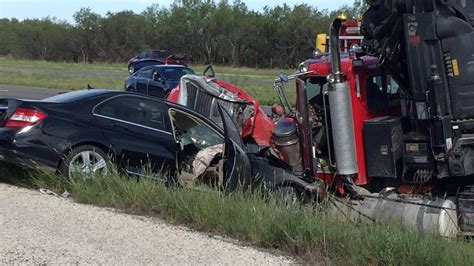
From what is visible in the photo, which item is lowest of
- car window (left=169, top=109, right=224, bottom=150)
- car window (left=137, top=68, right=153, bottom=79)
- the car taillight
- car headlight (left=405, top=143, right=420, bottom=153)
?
car headlight (left=405, top=143, right=420, bottom=153)

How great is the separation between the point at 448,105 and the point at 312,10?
194 ft

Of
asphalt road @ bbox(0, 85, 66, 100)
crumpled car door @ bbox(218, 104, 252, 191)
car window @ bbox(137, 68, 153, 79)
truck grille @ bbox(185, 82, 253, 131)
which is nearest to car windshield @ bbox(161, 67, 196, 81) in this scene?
car window @ bbox(137, 68, 153, 79)

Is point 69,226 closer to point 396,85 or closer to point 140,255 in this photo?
point 140,255

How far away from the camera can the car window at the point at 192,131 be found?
9.28 m

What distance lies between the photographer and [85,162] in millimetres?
8484

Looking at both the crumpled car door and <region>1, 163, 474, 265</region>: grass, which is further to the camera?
the crumpled car door

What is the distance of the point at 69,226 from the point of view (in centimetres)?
615

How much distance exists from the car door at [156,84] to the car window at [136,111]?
13.5 metres

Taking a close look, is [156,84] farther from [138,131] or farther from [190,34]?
[190,34]

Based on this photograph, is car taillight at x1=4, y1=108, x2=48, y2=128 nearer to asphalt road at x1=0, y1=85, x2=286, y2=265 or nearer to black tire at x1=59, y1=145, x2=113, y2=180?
black tire at x1=59, y1=145, x2=113, y2=180

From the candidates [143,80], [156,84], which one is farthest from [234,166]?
[143,80]

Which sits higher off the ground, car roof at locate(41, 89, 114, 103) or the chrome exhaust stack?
car roof at locate(41, 89, 114, 103)

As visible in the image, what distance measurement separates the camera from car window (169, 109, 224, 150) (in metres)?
9.28

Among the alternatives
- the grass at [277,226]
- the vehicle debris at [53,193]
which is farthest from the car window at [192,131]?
the vehicle debris at [53,193]
